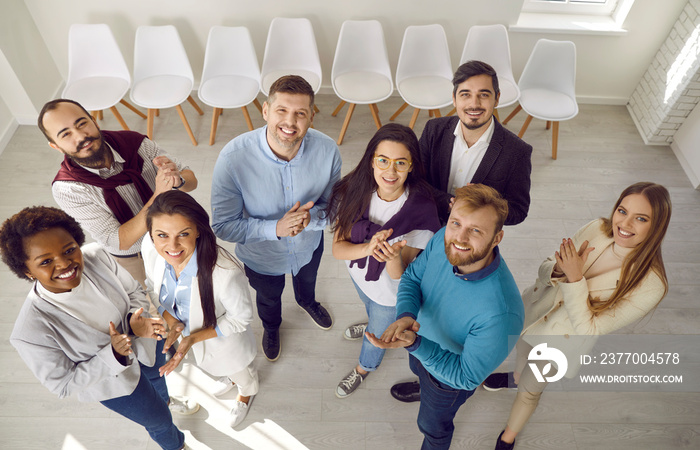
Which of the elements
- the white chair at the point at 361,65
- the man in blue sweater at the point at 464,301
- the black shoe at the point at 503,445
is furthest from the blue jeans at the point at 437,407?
the white chair at the point at 361,65

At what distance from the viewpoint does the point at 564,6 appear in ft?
16.4

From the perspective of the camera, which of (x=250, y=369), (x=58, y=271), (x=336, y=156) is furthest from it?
(x=250, y=369)

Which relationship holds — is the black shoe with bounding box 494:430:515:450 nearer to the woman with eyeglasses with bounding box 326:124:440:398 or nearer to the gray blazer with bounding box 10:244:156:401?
the woman with eyeglasses with bounding box 326:124:440:398

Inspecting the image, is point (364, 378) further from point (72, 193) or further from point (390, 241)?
point (72, 193)

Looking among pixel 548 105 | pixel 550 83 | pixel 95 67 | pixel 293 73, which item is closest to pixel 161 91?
pixel 95 67

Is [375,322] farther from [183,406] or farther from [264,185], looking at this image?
[183,406]

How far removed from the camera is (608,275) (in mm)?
2184

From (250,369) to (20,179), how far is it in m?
3.17

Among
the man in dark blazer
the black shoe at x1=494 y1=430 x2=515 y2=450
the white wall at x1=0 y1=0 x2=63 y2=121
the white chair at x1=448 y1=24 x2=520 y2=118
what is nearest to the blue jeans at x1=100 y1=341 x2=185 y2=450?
the man in dark blazer

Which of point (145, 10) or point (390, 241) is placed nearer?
point (390, 241)

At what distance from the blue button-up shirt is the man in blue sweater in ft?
2.30

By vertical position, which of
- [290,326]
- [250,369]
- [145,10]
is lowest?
[290,326]

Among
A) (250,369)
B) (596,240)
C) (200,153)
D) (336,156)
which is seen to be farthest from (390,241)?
(200,153)

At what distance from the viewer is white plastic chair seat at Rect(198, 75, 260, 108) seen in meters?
4.40
